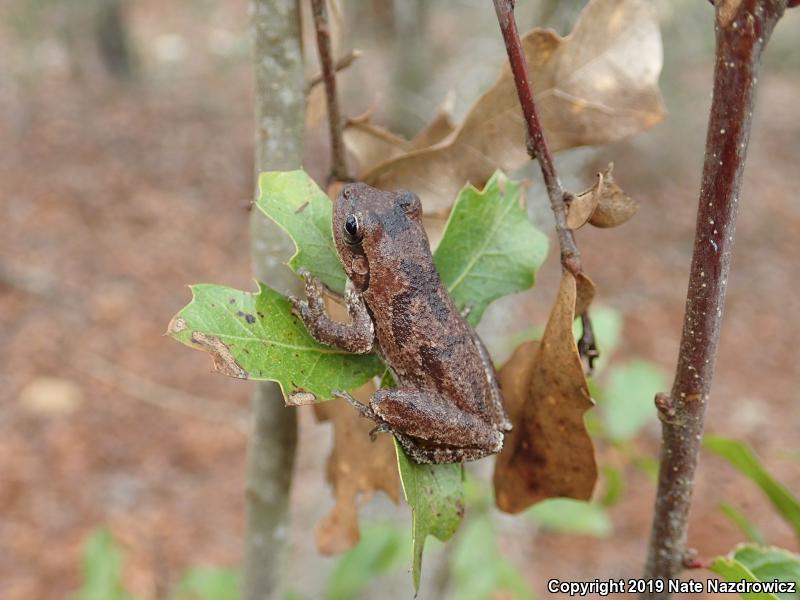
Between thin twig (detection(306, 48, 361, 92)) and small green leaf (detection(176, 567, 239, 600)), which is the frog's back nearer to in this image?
thin twig (detection(306, 48, 361, 92))

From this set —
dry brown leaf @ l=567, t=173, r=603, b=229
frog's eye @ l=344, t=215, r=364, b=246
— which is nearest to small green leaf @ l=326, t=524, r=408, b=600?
frog's eye @ l=344, t=215, r=364, b=246

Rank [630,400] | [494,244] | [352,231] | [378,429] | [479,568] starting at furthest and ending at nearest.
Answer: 1. [479,568]
2. [630,400]
3. [352,231]
4. [378,429]
5. [494,244]

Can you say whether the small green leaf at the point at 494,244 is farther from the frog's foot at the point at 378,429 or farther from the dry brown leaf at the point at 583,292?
the frog's foot at the point at 378,429

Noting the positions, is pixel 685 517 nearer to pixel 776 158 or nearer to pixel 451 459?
pixel 451 459

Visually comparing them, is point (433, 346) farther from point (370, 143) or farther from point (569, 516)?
point (569, 516)

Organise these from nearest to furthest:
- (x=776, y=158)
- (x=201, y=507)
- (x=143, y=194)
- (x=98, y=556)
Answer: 1. (x=98, y=556)
2. (x=201, y=507)
3. (x=143, y=194)
4. (x=776, y=158)

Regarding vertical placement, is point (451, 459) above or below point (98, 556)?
above

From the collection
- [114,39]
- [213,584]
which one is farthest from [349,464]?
[114,39]

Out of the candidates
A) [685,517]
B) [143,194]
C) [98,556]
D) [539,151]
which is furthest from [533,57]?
[143,194]
